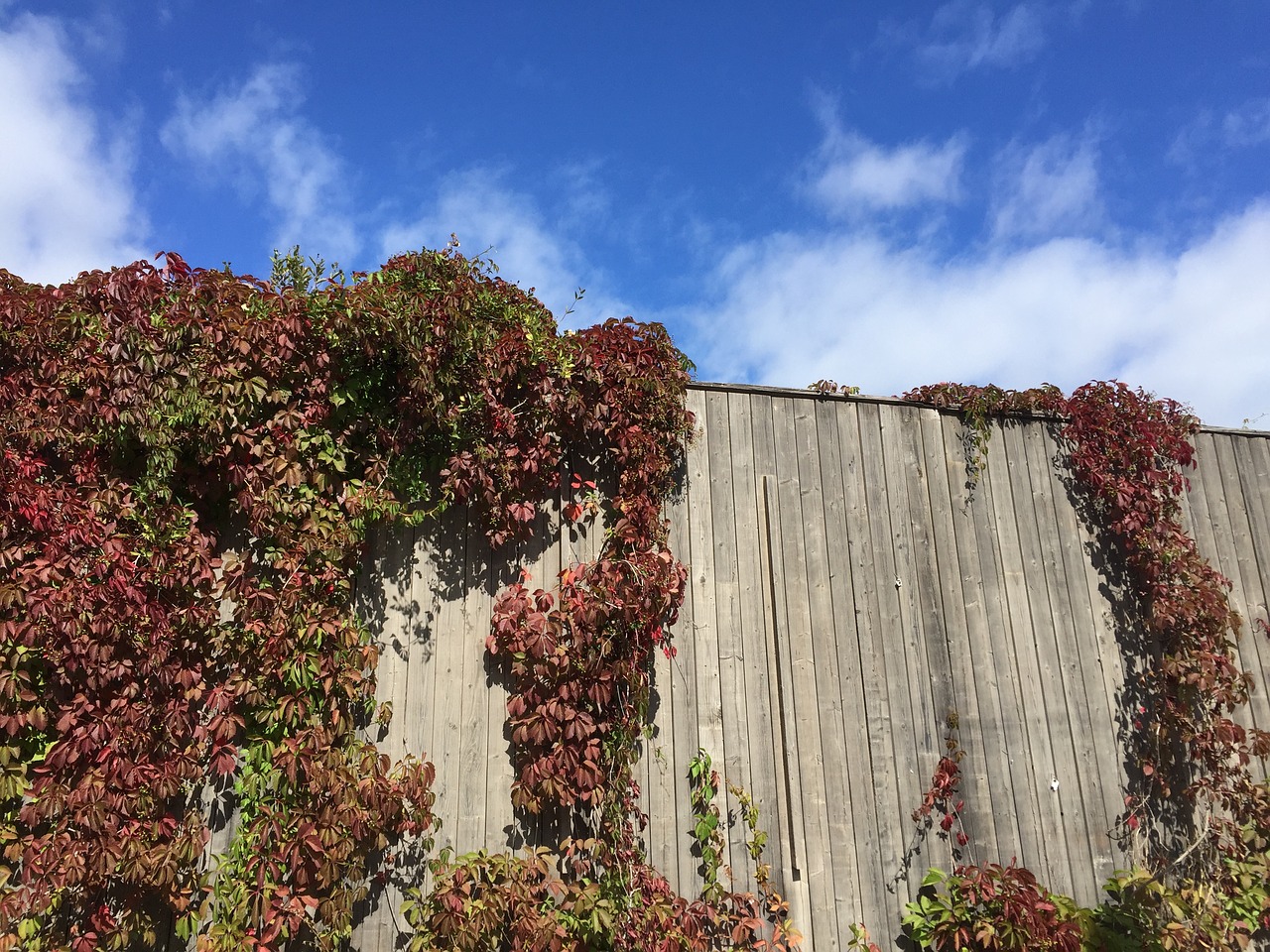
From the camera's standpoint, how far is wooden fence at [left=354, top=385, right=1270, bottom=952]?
3.29m

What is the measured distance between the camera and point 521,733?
3.16 meters

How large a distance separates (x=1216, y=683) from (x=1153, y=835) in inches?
31.1

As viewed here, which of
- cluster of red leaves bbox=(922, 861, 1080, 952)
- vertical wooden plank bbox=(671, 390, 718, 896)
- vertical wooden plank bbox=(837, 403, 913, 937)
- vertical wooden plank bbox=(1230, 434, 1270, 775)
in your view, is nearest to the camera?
cluster of red leaves bbox=(922, 861, 1080, 952)

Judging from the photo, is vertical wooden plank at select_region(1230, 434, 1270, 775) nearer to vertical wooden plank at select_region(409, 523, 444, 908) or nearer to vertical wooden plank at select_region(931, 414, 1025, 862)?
vertical wooden plank at select_region(931, 414, 1025, 862)

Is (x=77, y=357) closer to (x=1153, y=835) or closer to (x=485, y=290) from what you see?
(x=485, y=290)

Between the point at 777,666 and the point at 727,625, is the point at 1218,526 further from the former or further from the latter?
the point at 727,625

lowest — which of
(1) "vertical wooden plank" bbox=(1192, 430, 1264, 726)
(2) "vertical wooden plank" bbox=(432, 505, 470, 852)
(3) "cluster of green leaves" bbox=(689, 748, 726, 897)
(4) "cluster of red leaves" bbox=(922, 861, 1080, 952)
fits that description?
(4) "cluster of red leaves" bbox=(922, 861, 1080, 952)

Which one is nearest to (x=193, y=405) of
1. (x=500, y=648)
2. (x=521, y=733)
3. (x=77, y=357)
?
(x=77, y=357)

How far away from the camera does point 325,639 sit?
3.10 meters

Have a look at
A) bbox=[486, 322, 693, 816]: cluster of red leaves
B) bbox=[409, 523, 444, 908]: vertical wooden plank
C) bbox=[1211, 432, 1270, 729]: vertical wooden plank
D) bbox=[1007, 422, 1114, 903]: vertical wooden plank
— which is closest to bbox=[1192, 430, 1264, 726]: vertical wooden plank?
bbox=[1211, 432, 1270, 729]: vertical wooden plank

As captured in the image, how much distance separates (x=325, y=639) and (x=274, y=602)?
0.24 meters

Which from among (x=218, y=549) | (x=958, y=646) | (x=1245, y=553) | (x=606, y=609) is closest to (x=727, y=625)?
(x=606, y=609)

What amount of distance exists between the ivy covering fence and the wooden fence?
110 mm

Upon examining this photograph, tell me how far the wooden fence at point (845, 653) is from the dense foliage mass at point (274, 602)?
16 cm
